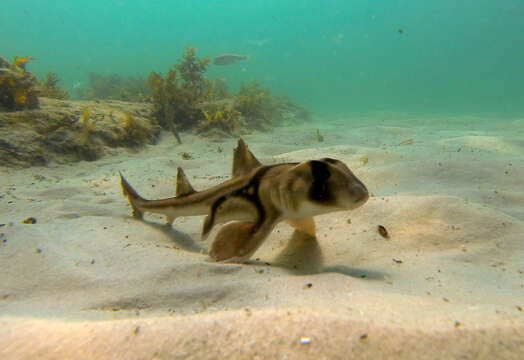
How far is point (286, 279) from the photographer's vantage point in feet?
6.61

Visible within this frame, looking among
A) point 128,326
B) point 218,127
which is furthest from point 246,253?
point 218,127

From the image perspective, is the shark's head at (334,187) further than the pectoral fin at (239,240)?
No

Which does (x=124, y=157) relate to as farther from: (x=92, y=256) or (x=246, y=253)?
(x=246, y=253)

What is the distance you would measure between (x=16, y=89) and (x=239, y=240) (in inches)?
293

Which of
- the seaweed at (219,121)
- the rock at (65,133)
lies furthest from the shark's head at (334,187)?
the seaweed at (219,121)

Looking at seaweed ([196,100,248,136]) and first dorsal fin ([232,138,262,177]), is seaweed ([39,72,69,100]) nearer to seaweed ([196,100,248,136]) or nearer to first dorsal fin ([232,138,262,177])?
seaweed ([196,100,248,136])

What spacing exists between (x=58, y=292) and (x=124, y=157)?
5862mm

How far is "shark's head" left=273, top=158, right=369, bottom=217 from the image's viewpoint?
2201 mm

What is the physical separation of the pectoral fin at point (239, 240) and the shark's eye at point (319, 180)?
48 centimetres

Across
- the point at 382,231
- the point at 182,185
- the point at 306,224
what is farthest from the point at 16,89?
the point at 382,231

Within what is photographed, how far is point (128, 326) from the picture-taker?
51.8 inches

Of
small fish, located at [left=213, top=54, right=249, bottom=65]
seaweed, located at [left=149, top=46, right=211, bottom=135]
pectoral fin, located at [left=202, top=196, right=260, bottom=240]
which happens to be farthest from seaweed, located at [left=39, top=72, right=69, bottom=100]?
pectoral fin, located at [left=202, top=196, right=260, bottom=240]

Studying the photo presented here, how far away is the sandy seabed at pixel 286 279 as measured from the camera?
1.15 m

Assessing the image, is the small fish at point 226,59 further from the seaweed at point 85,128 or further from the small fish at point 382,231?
the small fish at point 382,231
